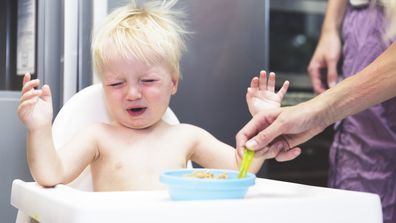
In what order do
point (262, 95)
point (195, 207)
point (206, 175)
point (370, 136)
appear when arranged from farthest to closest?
point (370, 136), point (262, 95), point (206, 175), point (195, 207)

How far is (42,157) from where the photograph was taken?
0.95 metres

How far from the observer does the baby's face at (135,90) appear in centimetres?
111

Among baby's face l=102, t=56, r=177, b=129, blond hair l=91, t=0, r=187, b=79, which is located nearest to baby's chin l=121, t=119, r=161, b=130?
baby's face l=102, t=56, r=177, b=129

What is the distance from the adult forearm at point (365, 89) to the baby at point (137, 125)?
14 cm

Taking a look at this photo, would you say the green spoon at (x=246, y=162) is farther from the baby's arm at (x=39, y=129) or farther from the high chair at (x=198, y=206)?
the baby's arm at (x=39, y=129)

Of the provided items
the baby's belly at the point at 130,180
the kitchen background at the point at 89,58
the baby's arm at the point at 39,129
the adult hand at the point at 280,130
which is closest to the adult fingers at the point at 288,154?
the adult hand at the point at 280,130

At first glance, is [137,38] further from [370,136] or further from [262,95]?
[370,136]

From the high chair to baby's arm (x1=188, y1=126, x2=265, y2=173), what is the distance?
0.65 feet

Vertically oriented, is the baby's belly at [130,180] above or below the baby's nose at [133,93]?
below

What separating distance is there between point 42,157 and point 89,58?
364mm

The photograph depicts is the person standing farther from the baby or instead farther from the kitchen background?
the baby

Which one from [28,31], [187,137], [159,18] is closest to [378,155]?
[187,137]

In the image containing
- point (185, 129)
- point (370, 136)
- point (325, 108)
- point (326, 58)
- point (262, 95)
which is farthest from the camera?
point (326, 58)

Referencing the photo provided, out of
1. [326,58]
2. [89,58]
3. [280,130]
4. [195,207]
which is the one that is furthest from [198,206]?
[326,58]
